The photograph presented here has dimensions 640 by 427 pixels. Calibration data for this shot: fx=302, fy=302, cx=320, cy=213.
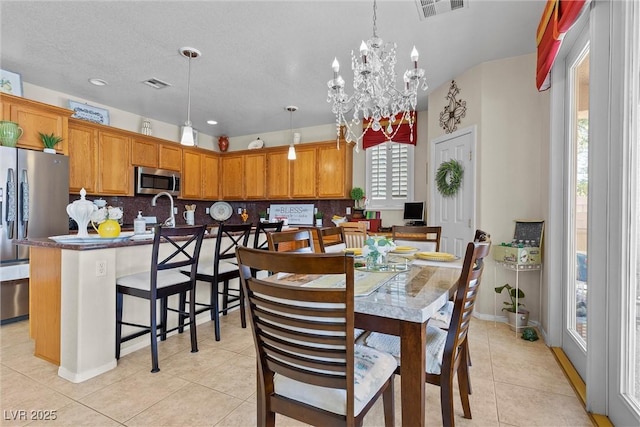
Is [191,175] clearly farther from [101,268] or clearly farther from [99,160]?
[101,268]

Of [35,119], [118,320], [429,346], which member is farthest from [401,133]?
[35,119]

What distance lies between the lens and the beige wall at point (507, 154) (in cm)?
299

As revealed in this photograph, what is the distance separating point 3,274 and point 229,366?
264 centimetres

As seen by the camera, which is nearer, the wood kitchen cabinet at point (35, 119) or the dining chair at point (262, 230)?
the dining chair at point (262, 230)

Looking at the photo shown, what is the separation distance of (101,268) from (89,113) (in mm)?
3280

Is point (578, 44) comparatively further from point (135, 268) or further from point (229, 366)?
point (135, 268)

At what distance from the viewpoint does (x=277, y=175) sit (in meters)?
5.47

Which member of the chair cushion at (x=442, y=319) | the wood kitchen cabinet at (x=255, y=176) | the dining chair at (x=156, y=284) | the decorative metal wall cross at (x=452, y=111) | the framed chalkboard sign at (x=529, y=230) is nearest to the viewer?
the chair cushion at (x=442, y=319)

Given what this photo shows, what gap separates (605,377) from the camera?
1.63m

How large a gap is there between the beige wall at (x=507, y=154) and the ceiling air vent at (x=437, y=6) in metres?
1.09

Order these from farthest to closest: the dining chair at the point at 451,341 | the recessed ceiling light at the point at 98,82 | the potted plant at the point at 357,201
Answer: the potted plant at the point at 357,201 < the recessed ceiling light at the point at 98,82 < the dining chair at the point at 451,341

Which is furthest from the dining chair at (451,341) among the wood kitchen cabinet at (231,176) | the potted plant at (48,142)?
the wood kitchen cabinet at (231,176)

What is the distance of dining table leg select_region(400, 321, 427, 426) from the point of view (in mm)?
1062

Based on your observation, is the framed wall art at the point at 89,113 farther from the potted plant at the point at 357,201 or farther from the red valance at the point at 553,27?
the red valance at the point at 553,27
